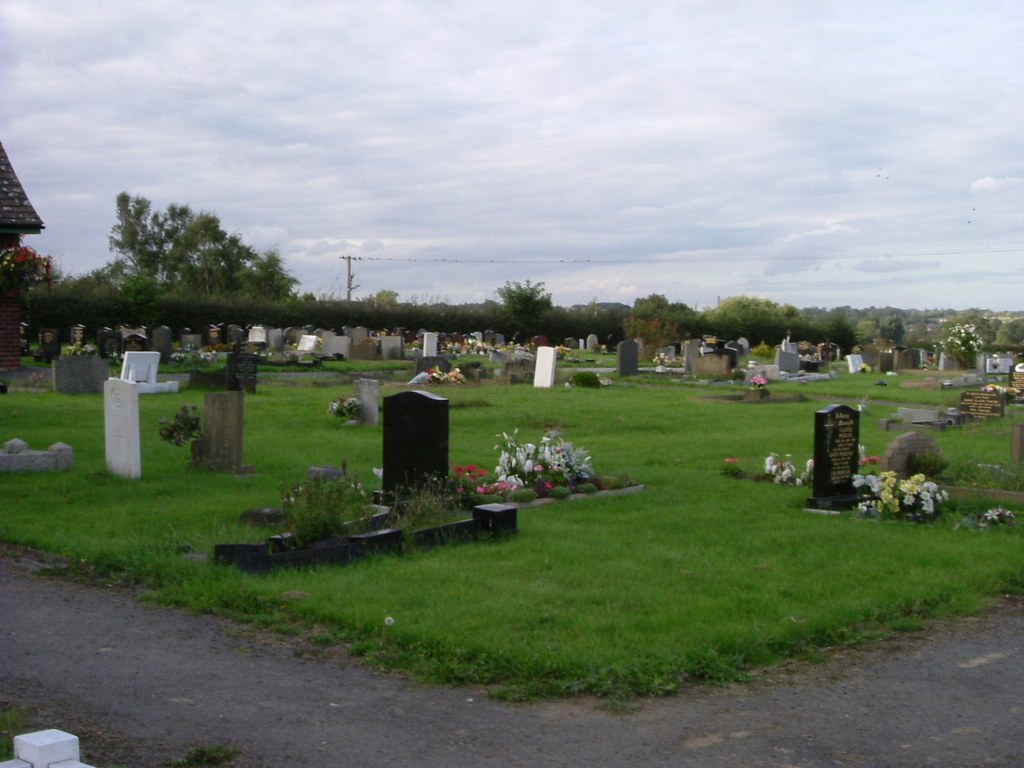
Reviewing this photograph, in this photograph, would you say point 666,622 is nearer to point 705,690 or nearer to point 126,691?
point 705,690

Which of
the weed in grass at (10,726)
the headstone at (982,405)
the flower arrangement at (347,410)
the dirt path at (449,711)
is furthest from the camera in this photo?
the headstone at (982,405)

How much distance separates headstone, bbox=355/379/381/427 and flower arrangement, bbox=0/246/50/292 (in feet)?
17.1

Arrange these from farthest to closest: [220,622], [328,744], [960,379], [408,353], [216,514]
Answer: [408,353]
[960,379]
[216,514]
[220,622]
[328,744]

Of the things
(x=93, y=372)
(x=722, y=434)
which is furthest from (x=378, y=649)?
(x=93, y=372)

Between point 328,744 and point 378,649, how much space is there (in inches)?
57.5

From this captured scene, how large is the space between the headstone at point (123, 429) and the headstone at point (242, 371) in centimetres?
1014

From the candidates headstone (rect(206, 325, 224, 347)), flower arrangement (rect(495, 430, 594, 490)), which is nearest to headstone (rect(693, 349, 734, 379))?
headstone (rect(206, 325, 224, 347))

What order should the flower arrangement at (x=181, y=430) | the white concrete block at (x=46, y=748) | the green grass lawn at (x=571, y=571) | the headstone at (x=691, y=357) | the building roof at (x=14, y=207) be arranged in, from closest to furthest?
the white concrete block at (x=46, y=748)
the green grass lawn at (x=571, y=571)
the flower arrangement at (x=181, y=430)
the building roof at (x=14, y=207)
the headstone at (x=691, y=357)

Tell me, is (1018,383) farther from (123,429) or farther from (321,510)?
(321,510)

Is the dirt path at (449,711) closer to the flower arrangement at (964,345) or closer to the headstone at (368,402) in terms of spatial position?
the headstone at (368,402)

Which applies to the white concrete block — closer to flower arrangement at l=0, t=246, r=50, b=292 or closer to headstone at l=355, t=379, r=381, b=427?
flower arrangement at l=0, t=246, r=50, b=292

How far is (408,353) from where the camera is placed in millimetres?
40156

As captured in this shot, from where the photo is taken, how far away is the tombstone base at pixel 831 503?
37.5ft

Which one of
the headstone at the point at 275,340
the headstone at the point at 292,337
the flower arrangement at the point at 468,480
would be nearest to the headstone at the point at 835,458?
the flower arrangement at the point at 468,480
